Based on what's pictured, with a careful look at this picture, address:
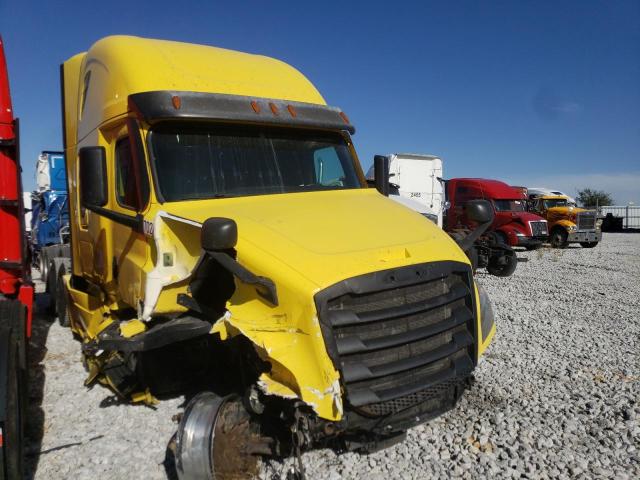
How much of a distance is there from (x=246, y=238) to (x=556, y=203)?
2228cm

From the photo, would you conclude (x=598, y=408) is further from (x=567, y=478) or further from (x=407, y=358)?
(x=407, y=358)

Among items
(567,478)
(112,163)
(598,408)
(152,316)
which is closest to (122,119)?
(112,163)

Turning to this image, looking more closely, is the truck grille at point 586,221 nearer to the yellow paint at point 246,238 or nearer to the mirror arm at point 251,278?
the yellow paint at point 246,238

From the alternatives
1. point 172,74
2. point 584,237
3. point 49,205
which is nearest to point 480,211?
point 172,74

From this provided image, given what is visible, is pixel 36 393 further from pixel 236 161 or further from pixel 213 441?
pixel 236 161

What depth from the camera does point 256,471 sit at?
10.9 ft

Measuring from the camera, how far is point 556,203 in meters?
22.5

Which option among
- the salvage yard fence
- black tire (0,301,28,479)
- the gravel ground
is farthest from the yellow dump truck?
the salvage yard fence

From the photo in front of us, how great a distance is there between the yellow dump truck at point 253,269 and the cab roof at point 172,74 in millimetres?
21

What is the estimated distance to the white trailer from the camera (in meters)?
18.4

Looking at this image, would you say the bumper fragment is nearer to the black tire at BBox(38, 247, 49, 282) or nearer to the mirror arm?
the black tire at BBox(38, 247, 49, 282)

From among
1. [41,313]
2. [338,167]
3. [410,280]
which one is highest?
[338,167]

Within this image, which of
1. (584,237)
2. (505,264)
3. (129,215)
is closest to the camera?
(129,215)

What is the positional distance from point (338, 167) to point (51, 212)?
11374 mm
